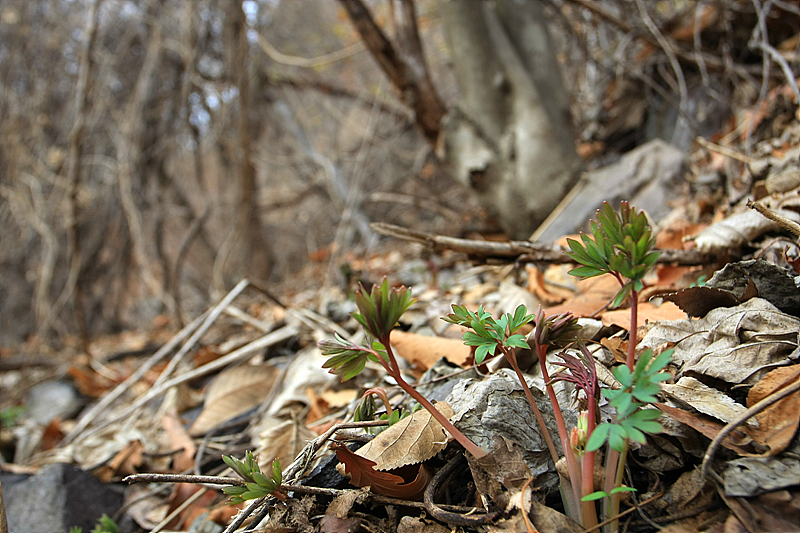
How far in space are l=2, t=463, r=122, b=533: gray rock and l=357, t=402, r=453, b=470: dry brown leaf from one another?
3.08 ft

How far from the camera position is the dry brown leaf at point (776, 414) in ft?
2.08

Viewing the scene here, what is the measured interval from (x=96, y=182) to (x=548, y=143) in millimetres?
5159

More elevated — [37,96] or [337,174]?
[37,96]

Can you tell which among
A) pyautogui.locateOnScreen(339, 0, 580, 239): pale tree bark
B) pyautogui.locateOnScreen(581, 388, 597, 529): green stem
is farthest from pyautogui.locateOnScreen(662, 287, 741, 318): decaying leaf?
pyautogui.locateOnScreen(339, 0, 580, 239): pale tree bark

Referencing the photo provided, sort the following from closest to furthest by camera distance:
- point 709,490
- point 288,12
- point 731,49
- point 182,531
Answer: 1. point 709,490
2. point 182,531
3. point 731,49
4. point 288,12

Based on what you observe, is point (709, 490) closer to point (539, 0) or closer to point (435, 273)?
point (435, 273)

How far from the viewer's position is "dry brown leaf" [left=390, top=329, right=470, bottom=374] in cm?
115

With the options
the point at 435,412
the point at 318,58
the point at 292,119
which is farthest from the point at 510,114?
the point at 292,119

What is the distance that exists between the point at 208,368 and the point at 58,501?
524 millimetres

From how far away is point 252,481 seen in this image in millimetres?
762

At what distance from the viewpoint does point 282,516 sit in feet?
2.52

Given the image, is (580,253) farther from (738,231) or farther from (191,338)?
(191,338)

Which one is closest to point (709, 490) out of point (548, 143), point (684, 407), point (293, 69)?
point (684, 407)

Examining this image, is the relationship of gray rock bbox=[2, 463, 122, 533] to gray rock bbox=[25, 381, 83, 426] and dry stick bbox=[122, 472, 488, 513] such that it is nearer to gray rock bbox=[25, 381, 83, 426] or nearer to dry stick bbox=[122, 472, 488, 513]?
dry stick bbox=[122, 472, 488, 513]
